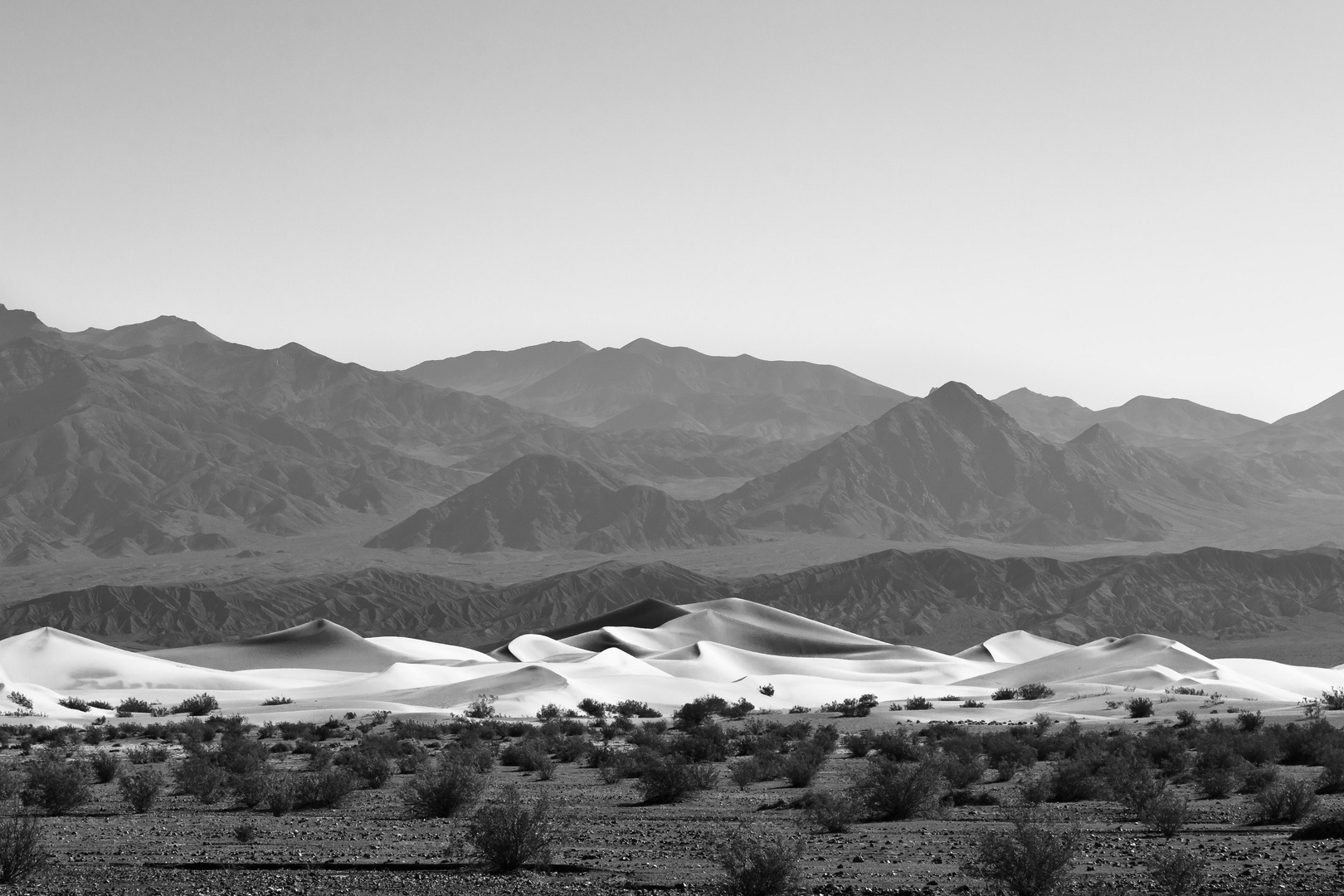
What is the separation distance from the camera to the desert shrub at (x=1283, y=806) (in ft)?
63.1

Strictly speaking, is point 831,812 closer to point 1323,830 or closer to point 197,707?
point 1323,830

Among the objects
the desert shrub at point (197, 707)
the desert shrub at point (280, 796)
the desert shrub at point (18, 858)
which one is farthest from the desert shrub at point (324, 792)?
the desert shrub at point (197, 707)

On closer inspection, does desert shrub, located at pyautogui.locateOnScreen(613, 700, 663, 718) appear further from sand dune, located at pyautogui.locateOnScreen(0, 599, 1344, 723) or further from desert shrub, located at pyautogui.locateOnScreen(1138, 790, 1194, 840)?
desert shrub, located at pyautogui.locateOnScreen(1138, 790, 1194, 840)

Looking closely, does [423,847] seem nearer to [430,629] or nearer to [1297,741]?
[1297,741]

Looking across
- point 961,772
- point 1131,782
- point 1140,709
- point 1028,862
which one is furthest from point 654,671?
point 1028,862

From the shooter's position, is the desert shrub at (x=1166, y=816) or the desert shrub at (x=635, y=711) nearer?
the desert shrub at (x=1166, y=816)

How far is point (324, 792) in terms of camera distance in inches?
893

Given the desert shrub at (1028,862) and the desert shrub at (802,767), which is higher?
the desert shrub at (1028,862)

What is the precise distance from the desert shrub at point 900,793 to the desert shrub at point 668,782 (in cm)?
306

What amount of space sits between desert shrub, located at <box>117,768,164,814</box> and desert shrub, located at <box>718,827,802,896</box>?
11.3m

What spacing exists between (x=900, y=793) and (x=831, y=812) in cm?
156

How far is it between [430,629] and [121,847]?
15550 cm

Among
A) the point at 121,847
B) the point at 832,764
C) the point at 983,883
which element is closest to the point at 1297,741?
the point at 832,764

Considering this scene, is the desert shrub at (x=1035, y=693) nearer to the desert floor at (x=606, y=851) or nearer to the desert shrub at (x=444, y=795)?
the desert floor at (x=606, y=851)
